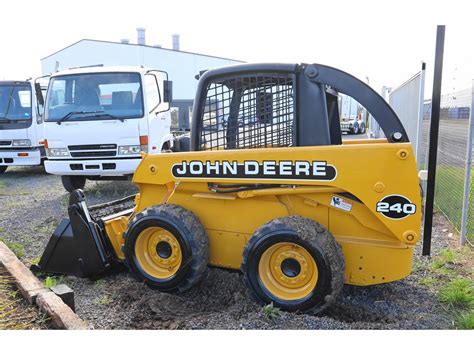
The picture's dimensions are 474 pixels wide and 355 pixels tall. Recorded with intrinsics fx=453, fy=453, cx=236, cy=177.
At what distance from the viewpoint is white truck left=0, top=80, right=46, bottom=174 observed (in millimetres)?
11000

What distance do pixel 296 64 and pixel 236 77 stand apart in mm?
545

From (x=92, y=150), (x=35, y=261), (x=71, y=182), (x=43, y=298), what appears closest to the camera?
(x=43, y=298)

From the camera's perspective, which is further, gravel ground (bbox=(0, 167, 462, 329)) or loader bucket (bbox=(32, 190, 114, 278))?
loader bucket (bbox=(32, 190, 114, 278))

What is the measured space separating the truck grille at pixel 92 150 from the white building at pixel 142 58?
17.0 metres

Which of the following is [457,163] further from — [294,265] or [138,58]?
[138,58]

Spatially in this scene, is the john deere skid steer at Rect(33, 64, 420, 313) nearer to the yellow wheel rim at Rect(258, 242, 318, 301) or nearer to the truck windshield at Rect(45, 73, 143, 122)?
the yellow wheel rim at Rect(258, 242, 318, 301)

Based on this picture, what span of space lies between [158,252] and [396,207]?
2.10 metres

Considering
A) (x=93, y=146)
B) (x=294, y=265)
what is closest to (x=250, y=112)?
(x=294, y=265)

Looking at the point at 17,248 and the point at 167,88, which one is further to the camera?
the point at 167,88

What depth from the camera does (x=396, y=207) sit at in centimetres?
338

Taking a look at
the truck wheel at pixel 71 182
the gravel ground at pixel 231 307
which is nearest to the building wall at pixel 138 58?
the truck wheel at pixel 71 182

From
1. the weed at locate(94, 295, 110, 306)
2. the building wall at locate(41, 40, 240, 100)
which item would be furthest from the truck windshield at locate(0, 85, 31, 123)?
the building wall at locate(41, 40, 240, 100)

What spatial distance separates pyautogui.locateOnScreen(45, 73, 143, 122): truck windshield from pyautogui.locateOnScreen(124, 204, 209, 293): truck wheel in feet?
13.7

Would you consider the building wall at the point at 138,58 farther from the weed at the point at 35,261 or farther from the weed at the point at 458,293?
the weed at the point at 458,293
